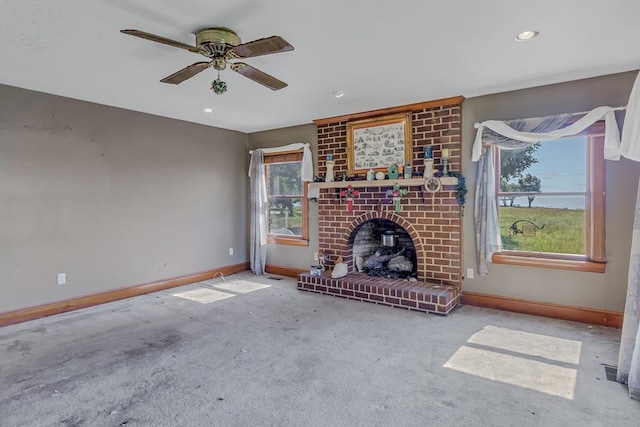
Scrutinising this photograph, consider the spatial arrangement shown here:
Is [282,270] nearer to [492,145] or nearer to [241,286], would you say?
[241,286]

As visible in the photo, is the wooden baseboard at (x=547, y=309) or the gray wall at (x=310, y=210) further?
the gray wall at (x=310, y=210)

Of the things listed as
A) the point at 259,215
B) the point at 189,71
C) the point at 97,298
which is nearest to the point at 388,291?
the point at 259,215

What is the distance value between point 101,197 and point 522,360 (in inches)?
180

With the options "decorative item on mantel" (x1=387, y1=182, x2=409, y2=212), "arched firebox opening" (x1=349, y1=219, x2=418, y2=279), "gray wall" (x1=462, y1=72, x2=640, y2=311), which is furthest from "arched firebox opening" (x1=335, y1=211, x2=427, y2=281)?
"gray wall" (x1=462, y1=72, x2=640, y2=311)

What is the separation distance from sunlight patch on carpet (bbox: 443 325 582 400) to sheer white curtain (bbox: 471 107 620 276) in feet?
3.16

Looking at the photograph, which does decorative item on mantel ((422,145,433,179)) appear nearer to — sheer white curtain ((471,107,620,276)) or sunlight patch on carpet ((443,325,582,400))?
sheer white curtain ((471,107,620,276))

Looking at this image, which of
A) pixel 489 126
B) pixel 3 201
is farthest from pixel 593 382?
pixel 3 201

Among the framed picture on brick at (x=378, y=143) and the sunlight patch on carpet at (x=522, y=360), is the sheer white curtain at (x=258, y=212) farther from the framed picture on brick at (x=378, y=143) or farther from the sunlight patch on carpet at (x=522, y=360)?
the sunlight patch on carpet at (x=522, y=360)

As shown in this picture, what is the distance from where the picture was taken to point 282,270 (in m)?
5.50

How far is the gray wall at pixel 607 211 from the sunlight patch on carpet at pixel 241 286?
2699 millimetres

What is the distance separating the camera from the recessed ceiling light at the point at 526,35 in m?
2.38

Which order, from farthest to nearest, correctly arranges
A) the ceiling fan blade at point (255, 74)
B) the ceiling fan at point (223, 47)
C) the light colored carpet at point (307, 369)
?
the ceiling fan blade at point (255, 74) → the ceiling fan at point (223, 47) → the light colored carpet at point (307, 369)

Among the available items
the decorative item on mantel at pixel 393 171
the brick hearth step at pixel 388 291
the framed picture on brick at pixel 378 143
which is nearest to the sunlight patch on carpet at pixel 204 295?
the brick hearth step at pixel 388 291

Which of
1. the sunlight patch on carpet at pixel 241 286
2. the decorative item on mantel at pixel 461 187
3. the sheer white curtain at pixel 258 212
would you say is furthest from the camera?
the sheer white curtain at pixel 258 212
